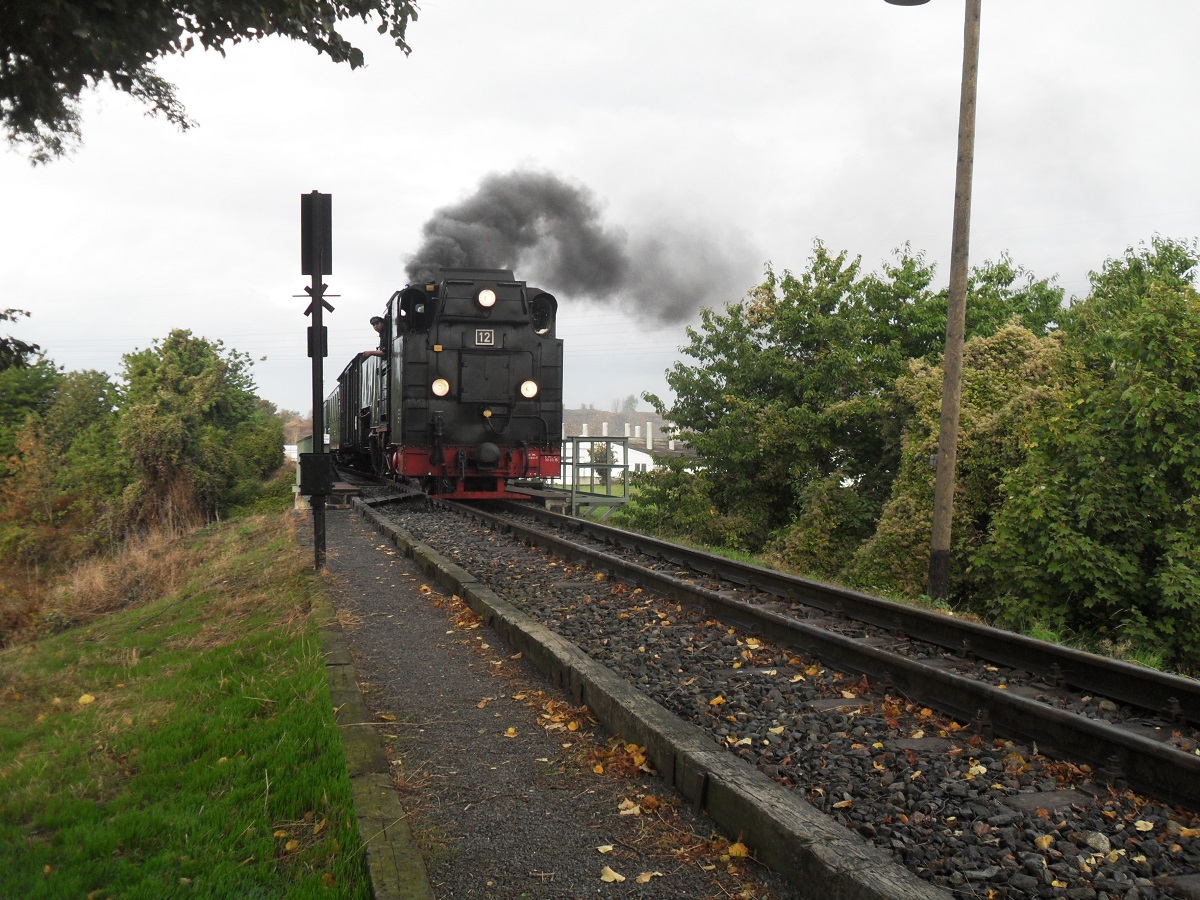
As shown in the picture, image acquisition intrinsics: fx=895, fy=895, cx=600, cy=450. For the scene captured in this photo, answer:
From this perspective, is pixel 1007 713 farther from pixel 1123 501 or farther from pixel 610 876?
pixel 1123 501

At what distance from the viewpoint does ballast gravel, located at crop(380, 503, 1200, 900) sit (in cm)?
291

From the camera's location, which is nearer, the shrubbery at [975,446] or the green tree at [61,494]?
the shrubbery at [975,446]

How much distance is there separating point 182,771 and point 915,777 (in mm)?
3160

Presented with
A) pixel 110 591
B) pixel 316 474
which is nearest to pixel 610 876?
pixel 316 474

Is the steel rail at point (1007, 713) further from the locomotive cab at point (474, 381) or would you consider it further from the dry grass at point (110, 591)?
the locomotive cab at point (474, 381)

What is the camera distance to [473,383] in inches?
586

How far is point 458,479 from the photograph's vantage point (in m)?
15.7

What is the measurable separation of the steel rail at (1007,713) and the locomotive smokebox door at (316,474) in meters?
3.96

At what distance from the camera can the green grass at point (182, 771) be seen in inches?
121

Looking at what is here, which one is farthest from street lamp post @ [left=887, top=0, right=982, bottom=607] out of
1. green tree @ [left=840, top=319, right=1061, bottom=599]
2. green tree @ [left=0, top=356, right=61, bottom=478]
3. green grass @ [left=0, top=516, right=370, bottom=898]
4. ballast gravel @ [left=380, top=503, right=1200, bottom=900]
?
green tree @ [left=0, top=356, right=61, bottom=478]

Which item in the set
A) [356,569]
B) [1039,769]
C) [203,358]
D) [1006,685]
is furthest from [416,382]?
[203,358]

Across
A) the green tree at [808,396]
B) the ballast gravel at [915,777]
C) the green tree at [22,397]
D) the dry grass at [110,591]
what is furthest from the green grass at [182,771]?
the green tree at [22,397]

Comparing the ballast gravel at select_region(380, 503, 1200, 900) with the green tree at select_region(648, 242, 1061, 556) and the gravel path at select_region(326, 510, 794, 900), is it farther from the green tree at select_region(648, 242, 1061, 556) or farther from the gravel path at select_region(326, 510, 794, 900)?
the green tree at select_region(648, 242, 1061, 556)

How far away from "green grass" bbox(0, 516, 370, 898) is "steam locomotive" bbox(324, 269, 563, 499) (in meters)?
7.56
